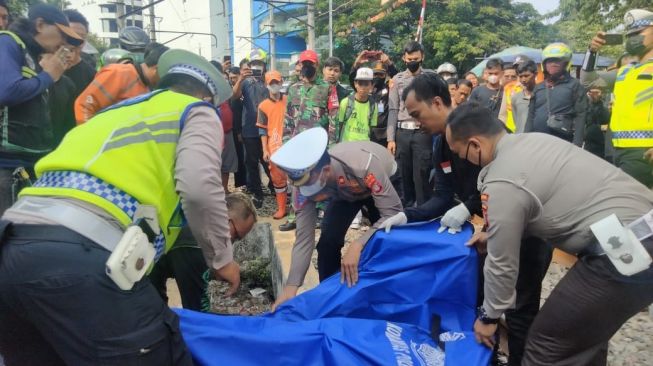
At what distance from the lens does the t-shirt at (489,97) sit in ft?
19.5

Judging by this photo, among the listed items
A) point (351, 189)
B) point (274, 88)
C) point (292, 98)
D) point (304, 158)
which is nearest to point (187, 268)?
point (304, 158)

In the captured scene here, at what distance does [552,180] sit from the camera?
71.1 inches

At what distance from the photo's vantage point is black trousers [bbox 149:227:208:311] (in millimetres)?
2514

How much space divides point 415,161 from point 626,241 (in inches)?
120

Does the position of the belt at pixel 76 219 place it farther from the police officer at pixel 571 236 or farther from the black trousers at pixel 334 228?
the black trousers at pixel 334 228

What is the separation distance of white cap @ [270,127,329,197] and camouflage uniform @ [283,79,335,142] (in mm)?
2688

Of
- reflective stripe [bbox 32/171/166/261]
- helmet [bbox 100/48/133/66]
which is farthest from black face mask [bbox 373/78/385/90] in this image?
reflective stripe [bbox 32/171/166/261]

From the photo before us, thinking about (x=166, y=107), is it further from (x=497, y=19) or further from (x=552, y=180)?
(x=497, y=19)

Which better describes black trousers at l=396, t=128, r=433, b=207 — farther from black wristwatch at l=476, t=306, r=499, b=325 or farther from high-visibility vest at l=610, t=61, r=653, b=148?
black wristwatch at l=476, t=306, r=499, b=325

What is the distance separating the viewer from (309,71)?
5141mm

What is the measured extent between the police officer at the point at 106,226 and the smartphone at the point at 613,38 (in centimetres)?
367

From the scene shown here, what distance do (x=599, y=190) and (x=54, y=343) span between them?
189cm

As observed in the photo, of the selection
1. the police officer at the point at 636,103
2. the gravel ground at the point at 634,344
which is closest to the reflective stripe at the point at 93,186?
the gravel ground at the point at 634,344

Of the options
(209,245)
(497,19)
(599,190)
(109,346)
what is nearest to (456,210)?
(599,190)
